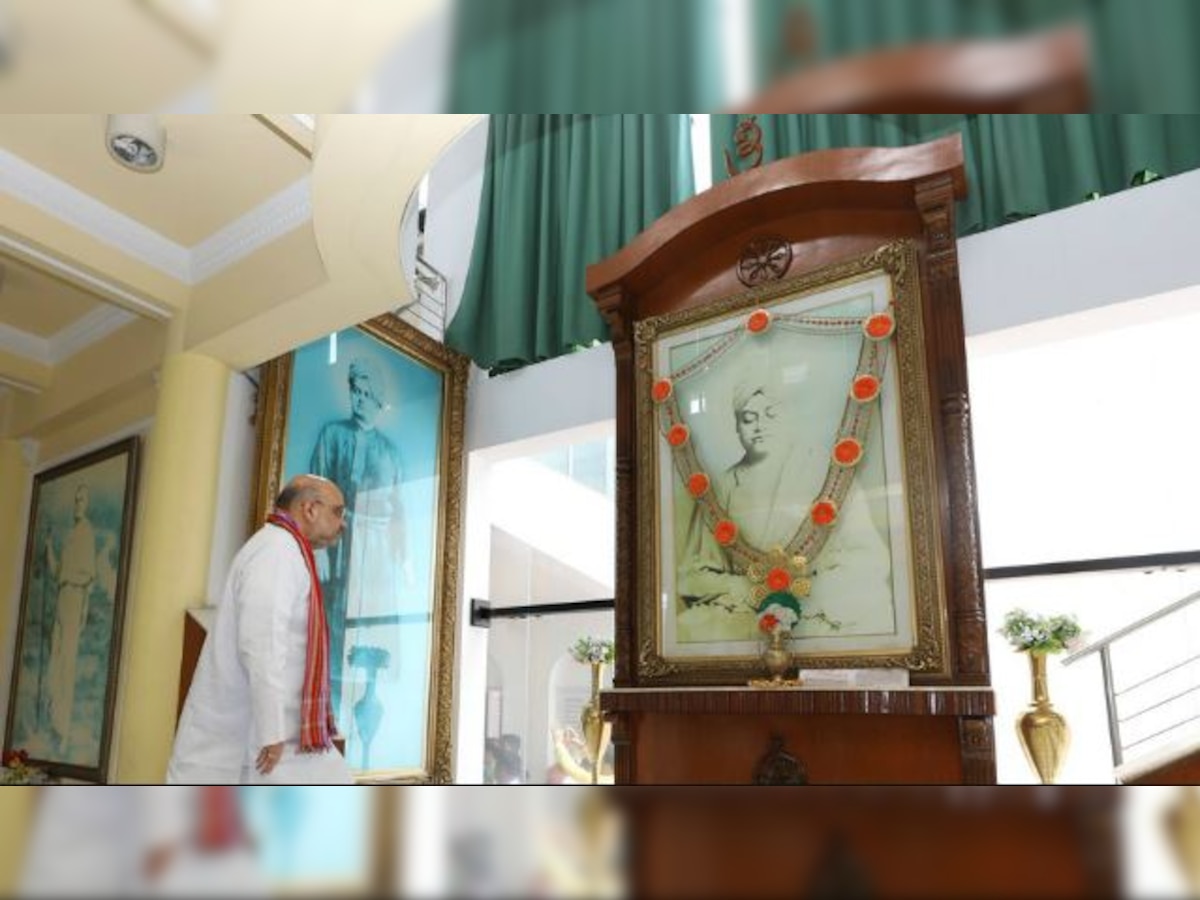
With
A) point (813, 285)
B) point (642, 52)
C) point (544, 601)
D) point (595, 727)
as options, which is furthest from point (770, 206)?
point (642, 52)

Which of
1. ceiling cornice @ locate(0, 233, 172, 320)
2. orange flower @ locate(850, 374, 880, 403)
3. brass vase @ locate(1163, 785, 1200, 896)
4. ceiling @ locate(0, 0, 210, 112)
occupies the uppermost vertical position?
ceiling cornice @ locate(0, 233, 172, 320)

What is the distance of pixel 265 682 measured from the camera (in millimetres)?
795

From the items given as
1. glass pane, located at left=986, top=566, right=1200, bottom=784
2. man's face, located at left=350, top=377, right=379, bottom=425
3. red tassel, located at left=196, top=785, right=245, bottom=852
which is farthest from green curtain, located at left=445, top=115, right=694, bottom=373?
red tassel, located at left=196, top=785, right=245, bottom=852

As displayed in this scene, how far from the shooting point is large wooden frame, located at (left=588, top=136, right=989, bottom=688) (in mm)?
901

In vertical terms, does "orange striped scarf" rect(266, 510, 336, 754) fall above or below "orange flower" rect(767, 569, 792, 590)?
below

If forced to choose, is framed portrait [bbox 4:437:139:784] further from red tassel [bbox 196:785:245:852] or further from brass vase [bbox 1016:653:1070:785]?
brass vase [bbox 1016:653:1070:785]

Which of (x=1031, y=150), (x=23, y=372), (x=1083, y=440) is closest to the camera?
(x=23, y=372)

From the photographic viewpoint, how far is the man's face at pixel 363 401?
90cm

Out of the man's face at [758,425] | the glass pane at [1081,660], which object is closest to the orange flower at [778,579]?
the man's face at [758,425]

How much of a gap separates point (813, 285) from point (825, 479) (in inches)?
10.5

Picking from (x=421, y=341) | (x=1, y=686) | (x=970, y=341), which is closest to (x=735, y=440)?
(x=970, y=341)

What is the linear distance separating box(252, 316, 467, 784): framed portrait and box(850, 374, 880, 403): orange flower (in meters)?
0.46

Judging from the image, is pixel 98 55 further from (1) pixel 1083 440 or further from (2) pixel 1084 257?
(1) pixel 1083 440

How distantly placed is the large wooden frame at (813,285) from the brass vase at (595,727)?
32 mm
